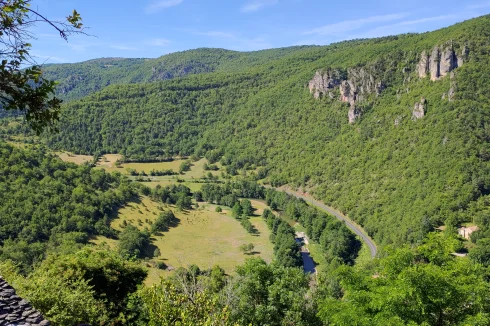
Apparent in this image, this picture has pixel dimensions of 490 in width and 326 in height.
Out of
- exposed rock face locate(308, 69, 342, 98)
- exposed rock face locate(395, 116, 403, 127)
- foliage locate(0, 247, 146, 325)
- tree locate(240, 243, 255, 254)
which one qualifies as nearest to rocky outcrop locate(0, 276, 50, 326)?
foliage locate(0, 247, 146, 325)

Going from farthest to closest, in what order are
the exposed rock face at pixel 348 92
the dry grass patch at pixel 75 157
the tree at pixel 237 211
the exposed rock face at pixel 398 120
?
the exposed rock face at pixel 348 92 < the dry grass patch at pixel 75 157 < the exposed rock face at pixel 398 120 < the tree at pixel 237 211

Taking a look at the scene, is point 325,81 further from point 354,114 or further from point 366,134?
point 366,134

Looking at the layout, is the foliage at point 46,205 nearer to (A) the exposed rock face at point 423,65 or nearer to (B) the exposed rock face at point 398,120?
(B) the exposed rock face at point 398,120

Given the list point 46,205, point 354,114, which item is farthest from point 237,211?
point 354,114

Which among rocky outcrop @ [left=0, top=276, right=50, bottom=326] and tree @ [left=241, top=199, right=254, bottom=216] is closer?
rocky outcrop @ [left=0, top=276, right=50, bottom=326]

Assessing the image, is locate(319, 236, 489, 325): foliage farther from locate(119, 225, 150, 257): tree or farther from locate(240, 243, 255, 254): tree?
locate(240, 243, 255, 254): tree

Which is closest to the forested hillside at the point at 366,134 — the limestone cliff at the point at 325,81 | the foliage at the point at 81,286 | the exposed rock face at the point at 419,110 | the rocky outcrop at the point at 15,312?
the exposed rock face at the point at 419,110

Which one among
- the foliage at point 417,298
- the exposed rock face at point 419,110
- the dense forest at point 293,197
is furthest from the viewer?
the exposed rock face at point 419,110
